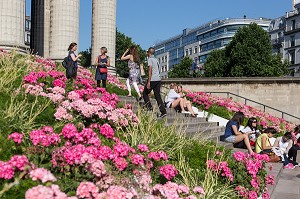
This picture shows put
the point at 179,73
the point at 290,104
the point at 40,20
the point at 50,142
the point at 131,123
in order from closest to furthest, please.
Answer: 1. the point at 50,142
2. the point at 131,123
3. the point at 40,20
4. the point at 290,104
5. the point at 179,73

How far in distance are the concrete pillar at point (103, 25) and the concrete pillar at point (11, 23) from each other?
740 centimetres

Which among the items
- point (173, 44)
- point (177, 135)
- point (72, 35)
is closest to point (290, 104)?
point (72, 35)

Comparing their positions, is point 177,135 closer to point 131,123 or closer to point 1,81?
point 131,123

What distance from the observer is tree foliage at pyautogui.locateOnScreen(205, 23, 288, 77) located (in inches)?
2024

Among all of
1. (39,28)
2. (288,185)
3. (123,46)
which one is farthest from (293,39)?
(288,185)

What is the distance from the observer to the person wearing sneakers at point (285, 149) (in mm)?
11587

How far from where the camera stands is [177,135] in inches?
305

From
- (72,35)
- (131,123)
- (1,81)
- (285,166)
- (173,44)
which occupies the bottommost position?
(285,166)

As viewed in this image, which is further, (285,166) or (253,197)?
(285,166)

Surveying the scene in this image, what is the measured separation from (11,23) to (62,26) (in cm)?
472

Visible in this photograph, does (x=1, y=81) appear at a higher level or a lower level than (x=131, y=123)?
higher

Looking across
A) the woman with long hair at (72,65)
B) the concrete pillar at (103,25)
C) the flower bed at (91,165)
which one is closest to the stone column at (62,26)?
the concrete pillar at (103,25)

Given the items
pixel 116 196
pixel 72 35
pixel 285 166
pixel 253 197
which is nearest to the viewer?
pixel 116 196

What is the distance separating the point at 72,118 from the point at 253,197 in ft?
8.63
